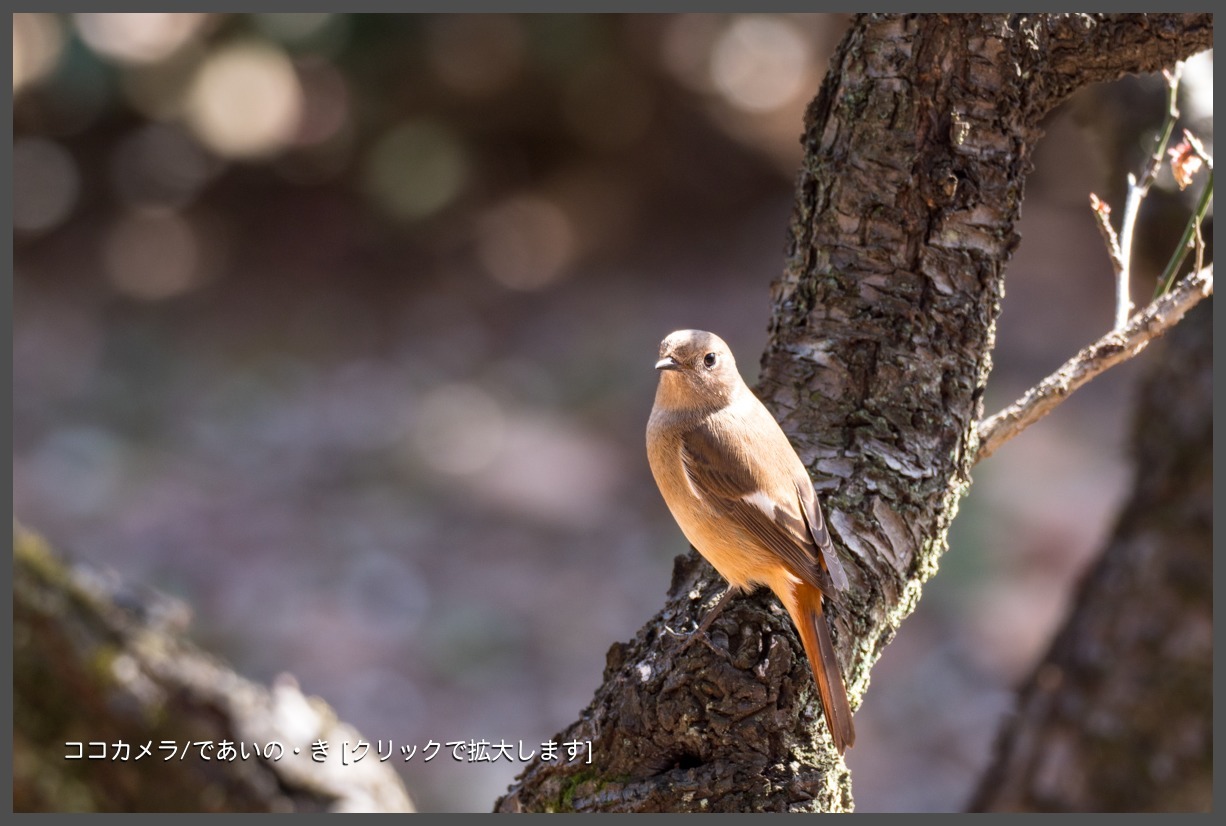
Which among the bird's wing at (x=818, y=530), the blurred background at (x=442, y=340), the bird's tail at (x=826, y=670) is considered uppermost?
the blurred background at (x=442, y=340)

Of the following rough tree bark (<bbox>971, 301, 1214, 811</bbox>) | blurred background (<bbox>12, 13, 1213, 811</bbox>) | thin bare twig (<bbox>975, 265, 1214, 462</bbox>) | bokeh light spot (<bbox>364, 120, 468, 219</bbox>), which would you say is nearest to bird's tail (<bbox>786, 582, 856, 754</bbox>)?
thin bare twig (<bbox>975, 265, 1214, 462</bbox>)

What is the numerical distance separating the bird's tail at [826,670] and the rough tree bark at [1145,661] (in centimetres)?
166

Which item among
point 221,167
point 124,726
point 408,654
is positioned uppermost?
point 221,167

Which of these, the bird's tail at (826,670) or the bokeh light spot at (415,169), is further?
the bokeh light spot at (415,169)

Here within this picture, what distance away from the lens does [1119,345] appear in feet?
8.39

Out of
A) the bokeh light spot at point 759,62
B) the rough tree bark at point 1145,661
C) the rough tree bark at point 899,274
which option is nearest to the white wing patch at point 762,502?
the rough tree bark at point 899,274

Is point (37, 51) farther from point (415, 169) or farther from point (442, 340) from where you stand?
point (442, 340)

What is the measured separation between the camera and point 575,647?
5820 millimetres

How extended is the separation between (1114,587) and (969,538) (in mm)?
2481

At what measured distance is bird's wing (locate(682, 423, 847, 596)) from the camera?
246 cm

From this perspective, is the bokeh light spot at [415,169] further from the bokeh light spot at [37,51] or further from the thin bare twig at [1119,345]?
the thin bare twig at [1119,345]

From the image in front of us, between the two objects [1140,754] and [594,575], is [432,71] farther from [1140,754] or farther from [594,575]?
[1140,754]

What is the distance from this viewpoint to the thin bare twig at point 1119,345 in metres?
2.54

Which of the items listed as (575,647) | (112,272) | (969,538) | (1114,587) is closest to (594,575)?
(575,647)
